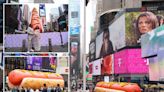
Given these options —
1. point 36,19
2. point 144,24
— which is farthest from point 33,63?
point 144,24

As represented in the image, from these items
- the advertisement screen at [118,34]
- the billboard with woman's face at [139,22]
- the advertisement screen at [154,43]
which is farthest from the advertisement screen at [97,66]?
the advertisement screen at [154,43]

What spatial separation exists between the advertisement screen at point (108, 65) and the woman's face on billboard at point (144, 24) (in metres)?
3.76

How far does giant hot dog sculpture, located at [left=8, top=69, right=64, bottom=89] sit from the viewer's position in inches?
221

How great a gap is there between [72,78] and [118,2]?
22152mm

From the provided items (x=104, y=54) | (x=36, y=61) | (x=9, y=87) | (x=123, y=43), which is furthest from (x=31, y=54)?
(x=104, y=54)

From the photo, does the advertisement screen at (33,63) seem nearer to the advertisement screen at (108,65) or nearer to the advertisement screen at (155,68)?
the advertisement screen at (155,68)

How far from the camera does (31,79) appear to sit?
18.4ft

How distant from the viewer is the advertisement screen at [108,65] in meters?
15.2

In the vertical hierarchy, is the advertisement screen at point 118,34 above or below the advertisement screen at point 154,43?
above

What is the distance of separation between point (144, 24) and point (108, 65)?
5011 millimetres

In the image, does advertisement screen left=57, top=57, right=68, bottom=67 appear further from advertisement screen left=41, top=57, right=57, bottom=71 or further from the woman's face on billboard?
the woman's face on billboard

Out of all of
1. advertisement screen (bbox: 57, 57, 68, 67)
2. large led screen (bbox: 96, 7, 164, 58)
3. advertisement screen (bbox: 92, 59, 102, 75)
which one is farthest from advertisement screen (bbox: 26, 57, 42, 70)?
advertisement screen (bbox: 92, 59, 102, 75)

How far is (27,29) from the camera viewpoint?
5.75 meters

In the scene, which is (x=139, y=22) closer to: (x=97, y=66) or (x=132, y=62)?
(x=132, y=62)
